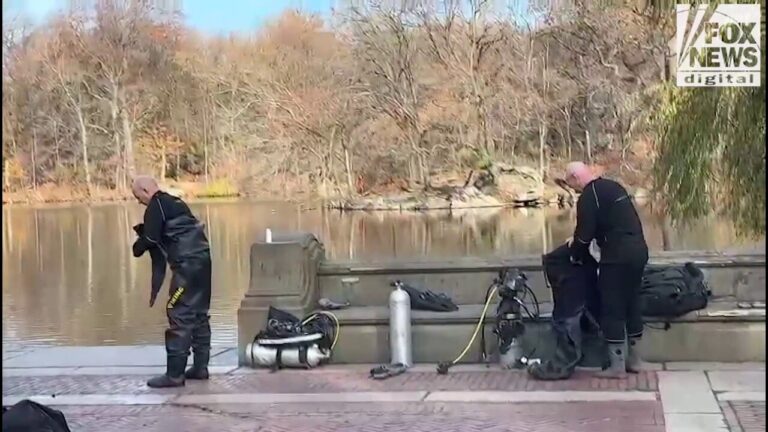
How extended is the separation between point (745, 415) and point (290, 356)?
3656mm

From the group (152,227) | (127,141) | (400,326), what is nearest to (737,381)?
(400,326)

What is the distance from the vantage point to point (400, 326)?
834 cm

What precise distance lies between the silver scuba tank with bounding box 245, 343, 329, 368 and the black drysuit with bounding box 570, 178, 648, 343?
92.1 inches

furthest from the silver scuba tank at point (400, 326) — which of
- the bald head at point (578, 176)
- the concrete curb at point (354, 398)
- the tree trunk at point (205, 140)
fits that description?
the tree trunk at point (205, 140)

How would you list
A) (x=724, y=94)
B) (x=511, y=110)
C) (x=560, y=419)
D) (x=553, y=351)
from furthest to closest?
(x=511, y=110)
(x=553, y=351)
(x=724, y=94)
(x=560, y=419)

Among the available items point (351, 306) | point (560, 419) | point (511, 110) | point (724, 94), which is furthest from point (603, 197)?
point (511, 110)

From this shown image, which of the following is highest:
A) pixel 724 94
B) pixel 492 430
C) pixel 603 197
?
pixel 724 94

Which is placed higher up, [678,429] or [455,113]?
[455,113]

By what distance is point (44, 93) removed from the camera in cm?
5847

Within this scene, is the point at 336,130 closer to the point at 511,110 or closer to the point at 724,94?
the point at 511,110

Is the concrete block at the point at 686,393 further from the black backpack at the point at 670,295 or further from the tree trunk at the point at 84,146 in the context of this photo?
the tree trunk at the point at 84,146

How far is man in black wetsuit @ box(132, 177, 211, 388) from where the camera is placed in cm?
804

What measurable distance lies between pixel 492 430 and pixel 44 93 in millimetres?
56447

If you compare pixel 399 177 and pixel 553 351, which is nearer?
pixel 553 351
